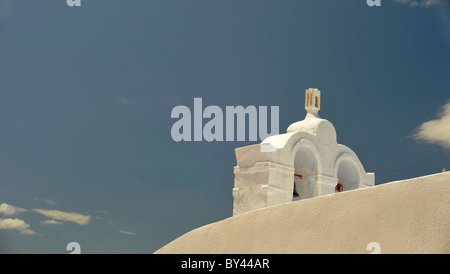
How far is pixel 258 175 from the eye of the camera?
14.5 meters

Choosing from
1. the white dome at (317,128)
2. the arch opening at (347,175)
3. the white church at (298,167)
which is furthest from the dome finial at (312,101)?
the arch opening at (347,175)

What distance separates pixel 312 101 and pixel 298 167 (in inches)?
87.5

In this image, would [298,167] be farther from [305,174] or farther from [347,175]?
[347,175]

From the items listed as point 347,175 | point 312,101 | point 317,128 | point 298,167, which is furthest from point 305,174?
point 312,101

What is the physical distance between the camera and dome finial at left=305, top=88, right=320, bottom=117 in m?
16.7

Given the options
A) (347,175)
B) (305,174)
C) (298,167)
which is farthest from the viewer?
(347,175)

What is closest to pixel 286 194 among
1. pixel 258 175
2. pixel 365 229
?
pixel 258 175

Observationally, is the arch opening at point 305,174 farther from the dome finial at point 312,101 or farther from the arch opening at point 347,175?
the dome finial at point 312,101

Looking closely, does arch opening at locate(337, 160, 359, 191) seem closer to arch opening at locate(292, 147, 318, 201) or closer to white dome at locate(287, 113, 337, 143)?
white dome at locate(287, 113, 337, 143)

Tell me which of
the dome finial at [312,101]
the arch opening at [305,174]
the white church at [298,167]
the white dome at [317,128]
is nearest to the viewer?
the white church at [298,167]

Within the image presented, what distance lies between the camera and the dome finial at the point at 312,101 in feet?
54.7

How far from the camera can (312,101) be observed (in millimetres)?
16703

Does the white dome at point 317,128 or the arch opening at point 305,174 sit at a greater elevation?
the white dome at point 317,128

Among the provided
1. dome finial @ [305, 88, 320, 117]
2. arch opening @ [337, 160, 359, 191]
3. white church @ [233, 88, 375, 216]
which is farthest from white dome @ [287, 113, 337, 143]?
arch opening @ [337, 160, 359, 191]
